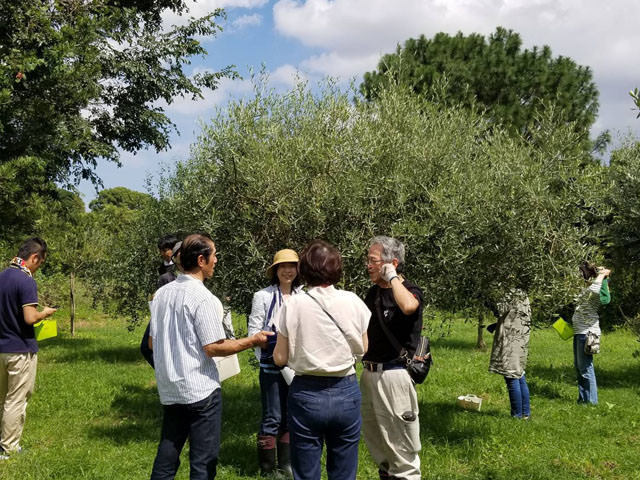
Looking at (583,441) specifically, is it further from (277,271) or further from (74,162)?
(74,162)

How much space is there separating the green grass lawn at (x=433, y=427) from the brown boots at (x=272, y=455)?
0.91ft

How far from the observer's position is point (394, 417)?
16.7 ft

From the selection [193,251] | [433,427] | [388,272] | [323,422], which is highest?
[193,251]

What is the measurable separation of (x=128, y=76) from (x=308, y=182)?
1225cm

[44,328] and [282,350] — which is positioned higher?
[282,350]

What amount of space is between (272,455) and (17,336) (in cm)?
311

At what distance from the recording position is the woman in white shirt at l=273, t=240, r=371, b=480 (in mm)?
3984

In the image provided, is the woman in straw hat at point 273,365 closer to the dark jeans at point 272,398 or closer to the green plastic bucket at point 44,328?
the dark jeans at point 272,398

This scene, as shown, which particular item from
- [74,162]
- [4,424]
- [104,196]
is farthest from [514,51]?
[104,196]

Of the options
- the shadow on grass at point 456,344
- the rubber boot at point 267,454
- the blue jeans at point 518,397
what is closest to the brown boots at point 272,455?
the rubber boot at point 267,454

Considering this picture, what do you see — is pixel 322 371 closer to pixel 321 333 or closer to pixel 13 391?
pixel 321 333

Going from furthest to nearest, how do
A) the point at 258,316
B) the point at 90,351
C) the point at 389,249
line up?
1. the point at 90,351
2. the point at 258,316
3. the point at 389,249

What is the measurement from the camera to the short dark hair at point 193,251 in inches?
166

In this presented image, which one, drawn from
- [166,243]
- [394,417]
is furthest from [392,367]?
[166,243]
